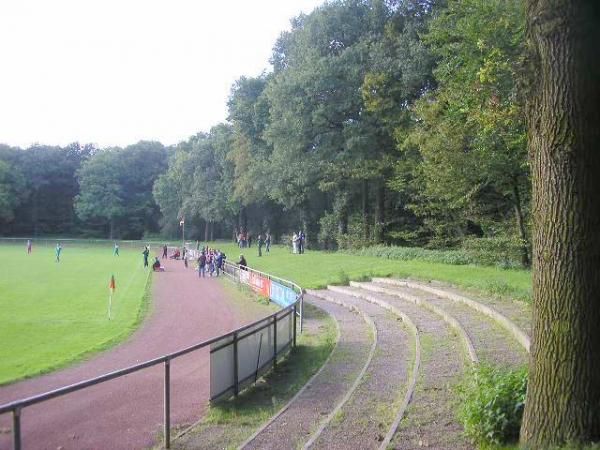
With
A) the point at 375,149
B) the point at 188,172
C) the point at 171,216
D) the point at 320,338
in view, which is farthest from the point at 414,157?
the point at 171,216

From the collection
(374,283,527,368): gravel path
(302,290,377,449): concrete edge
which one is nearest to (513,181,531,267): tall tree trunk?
(374,283,527,368): gravel path

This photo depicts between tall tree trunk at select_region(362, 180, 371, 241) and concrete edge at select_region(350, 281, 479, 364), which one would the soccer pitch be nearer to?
concrete edge at select_region(350, 281, 479, 364)

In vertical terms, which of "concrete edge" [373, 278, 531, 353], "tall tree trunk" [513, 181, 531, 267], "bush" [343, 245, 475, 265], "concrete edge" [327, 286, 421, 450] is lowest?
"concrete edge" [327, 286, 421, 450]

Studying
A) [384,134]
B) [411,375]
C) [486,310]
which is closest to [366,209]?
[384,134]

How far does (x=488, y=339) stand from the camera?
375 inches

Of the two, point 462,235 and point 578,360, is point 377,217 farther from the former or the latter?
point 578,360

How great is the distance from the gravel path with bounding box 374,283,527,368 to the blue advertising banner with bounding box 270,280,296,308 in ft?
17.7

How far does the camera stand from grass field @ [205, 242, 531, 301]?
15.1 metres

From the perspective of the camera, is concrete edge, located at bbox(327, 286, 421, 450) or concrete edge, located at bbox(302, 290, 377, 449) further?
concrete edge, located at bbox(302, 290, 377, 449)

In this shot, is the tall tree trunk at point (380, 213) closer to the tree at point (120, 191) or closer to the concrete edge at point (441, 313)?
the concrete edge at point (441, 313)

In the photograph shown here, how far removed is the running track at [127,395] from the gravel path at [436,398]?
3.29 m

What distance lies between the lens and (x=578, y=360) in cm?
441

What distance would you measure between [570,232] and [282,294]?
15.4 m

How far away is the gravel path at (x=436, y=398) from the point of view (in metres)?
5.63
